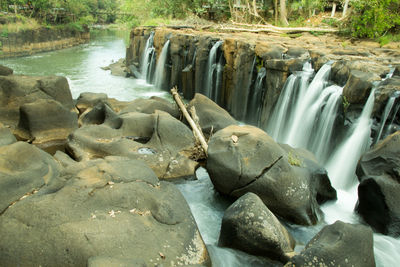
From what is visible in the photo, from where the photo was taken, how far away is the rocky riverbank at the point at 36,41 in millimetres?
29688

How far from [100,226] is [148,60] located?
58.2ft

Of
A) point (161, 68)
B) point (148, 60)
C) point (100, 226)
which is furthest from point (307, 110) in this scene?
point (148, 60)

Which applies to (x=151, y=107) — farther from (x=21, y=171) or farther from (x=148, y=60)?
(x=148, y=60)

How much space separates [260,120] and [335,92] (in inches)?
129

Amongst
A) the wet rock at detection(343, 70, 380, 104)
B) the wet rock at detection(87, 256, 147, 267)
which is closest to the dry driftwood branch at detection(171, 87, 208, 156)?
the wet rock at detection(343, 70, 380, 104)

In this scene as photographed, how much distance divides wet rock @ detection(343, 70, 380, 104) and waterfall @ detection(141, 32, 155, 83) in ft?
46.3

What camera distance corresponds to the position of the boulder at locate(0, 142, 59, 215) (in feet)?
16.6

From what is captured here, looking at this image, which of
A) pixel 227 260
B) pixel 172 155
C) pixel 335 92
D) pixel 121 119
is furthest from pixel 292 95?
pixel 227 260

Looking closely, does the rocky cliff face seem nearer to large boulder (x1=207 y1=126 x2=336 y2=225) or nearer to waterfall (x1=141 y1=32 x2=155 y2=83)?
large boulder (x1=207 y1=126 x2=336 y2=225)

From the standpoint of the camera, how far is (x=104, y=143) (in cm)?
796

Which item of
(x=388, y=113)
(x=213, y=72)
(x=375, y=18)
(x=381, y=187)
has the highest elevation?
(x=375, y=18)

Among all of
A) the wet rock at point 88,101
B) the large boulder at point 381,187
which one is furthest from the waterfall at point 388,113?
the wet rock at point 88,101

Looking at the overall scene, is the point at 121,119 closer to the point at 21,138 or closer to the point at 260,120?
the point at 21,138

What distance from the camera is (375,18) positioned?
12.5m
